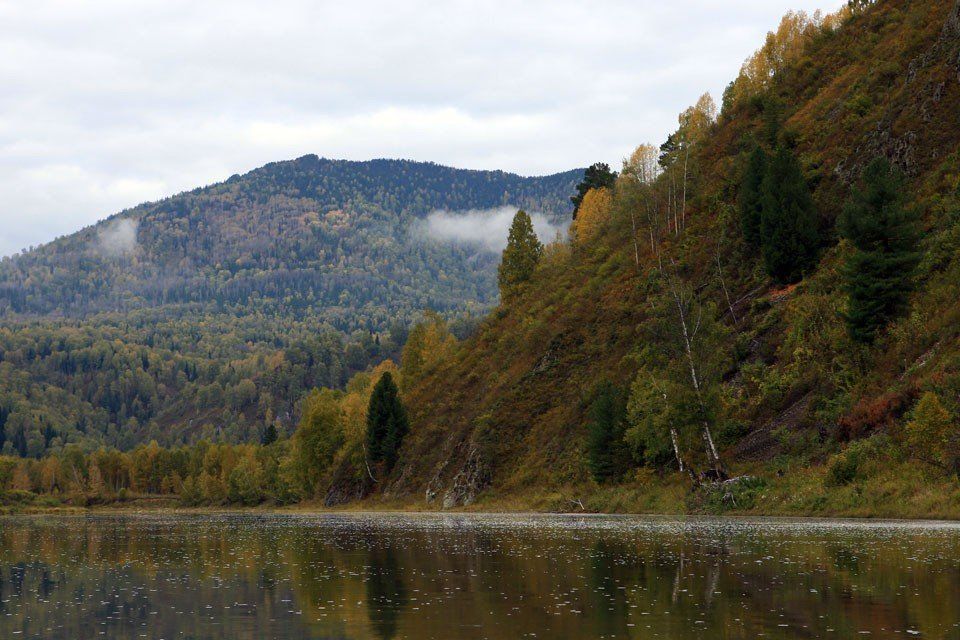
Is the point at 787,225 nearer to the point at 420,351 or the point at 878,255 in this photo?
the point at 878,255

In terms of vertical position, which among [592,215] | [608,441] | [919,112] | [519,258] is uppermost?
[919,112]

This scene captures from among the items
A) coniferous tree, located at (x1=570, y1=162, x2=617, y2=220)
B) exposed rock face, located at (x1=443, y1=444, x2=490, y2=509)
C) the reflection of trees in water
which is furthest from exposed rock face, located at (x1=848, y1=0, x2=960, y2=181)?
coniferous tree, located at (x1=570, y1=162, x2=617, y2=220)

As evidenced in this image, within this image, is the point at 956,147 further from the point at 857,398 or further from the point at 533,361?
the point at 533,361

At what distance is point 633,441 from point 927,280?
23.3m

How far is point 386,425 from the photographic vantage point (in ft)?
423

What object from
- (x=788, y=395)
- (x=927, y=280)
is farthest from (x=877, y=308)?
(x=788, y=395)

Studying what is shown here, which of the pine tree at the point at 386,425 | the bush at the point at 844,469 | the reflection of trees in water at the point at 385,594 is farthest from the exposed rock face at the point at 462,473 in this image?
the reflection of trees in water at the point at 385,594

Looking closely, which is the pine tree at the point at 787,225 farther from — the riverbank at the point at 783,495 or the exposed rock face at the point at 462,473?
the exposed rock face at the point at 462,473

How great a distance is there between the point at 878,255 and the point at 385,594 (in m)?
49.0

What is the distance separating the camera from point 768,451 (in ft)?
222

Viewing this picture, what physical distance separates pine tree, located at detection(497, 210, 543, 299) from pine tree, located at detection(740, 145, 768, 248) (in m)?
54.6

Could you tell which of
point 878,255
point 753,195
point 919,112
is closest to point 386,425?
point 753,195

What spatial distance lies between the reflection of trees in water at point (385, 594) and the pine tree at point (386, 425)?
86272 mm

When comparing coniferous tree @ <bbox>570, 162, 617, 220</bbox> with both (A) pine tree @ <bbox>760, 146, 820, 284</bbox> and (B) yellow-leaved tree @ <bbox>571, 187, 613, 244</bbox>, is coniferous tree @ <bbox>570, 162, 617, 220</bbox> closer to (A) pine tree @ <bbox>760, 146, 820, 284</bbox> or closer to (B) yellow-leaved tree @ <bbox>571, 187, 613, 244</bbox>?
(B) yellow-leaved tree @ <bbox>571, 187, 613, 244</bbox>
